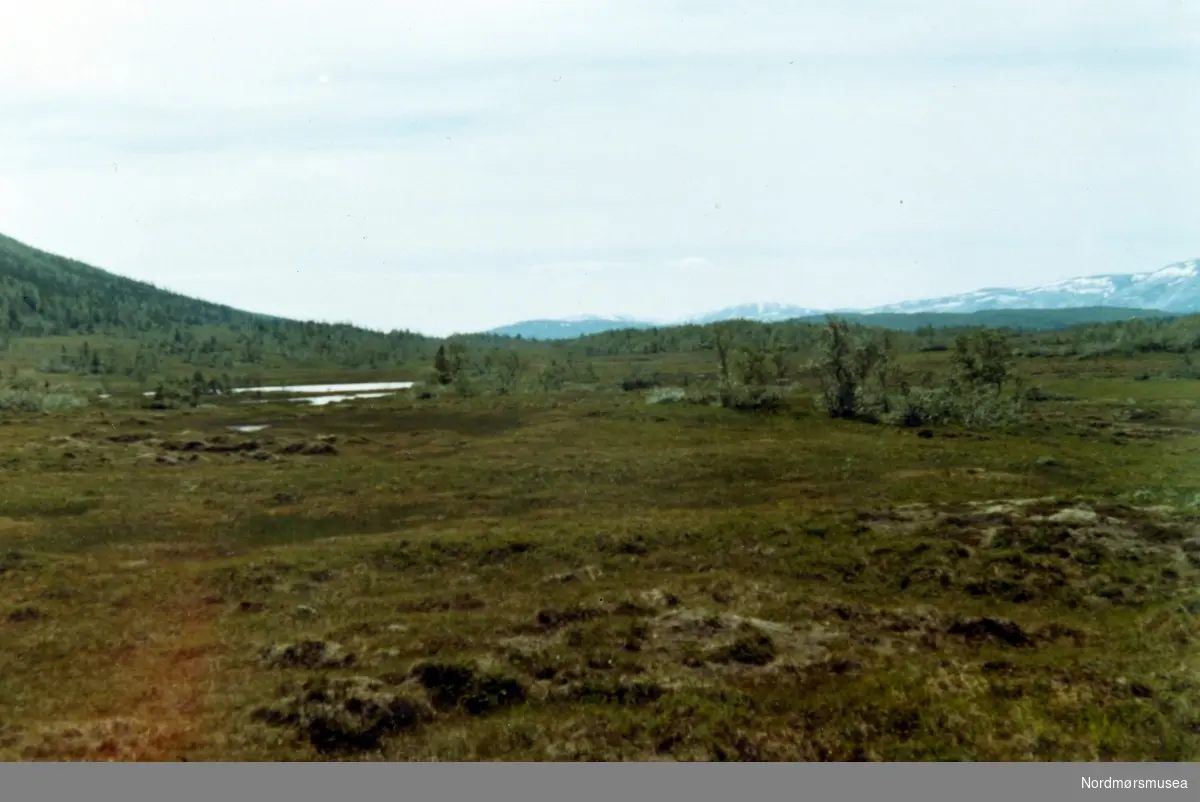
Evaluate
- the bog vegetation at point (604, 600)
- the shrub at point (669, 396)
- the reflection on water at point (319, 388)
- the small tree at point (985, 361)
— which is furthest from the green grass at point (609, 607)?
the reflection on water at point (319, 388)

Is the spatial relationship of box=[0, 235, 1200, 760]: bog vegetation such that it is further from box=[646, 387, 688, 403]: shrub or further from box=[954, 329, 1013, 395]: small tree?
box=[646, 387, 688, 403]: shrub

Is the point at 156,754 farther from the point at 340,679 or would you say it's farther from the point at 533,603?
the point at 533,603

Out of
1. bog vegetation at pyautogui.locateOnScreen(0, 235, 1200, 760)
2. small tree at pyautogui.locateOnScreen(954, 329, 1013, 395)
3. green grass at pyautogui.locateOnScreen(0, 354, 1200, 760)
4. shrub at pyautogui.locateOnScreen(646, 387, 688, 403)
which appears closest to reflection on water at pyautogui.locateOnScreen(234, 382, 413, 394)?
shrub at pyautogui.locateOnScreen(646, 387, 688, 403)

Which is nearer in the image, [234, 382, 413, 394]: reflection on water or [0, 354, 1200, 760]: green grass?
[0, 354, 1200, 760]: green grass

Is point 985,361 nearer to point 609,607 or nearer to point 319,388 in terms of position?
point 609,607

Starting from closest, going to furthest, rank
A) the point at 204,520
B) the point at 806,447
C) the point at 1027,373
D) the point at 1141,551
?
the point at 1141,551
the point at 204,520
the point at 806,447
the point at 1027,373

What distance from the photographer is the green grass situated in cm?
2077

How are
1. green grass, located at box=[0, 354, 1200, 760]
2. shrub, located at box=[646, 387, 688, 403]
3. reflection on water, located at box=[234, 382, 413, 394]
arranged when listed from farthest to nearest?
reflection on water, located at box=[234, 382, 413, 394], shrub, located at box=[646, 387, 688, 403], green grass, located at box=[0, 354, 1200, 760]

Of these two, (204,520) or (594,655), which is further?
(204,520)

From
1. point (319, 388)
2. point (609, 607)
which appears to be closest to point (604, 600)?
point (609, 607)

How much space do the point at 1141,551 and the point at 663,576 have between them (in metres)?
17.9

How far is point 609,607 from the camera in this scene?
97.7 ft

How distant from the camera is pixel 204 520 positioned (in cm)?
4647

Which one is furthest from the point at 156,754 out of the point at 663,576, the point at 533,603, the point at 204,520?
the point at 204,520
